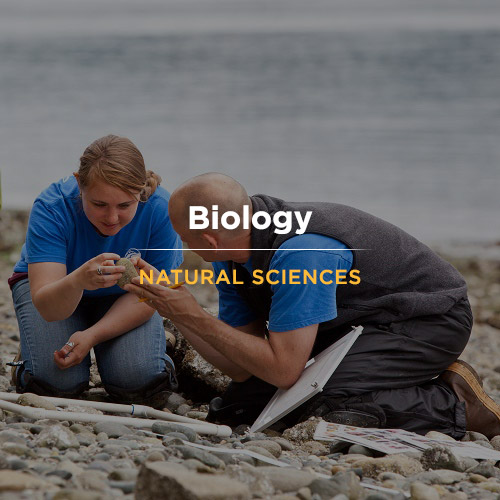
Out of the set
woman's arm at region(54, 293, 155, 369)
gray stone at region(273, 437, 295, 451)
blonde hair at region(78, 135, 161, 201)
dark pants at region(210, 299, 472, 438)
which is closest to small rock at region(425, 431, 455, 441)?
dark pants at region(210, 299, 472, 438)

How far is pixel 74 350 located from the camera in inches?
137

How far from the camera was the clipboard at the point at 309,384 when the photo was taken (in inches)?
122

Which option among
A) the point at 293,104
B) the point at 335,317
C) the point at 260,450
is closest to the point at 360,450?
the point at 260,450

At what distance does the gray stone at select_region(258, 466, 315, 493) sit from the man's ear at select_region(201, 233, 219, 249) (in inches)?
39.2

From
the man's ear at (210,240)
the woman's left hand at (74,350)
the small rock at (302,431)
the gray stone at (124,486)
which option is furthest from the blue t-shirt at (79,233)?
the gray stone at (124,486)

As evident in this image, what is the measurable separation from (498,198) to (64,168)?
7.37m

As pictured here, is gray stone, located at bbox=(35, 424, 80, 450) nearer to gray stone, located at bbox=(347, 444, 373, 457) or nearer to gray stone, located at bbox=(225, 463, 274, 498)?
gray stone, located at bbox=(225, 463, 274, 498)

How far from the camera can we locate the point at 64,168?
14.0 meters

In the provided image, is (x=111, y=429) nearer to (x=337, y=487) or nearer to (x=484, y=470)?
(x=337, y=487)

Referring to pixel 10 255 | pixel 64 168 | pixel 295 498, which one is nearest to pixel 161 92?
pixel 64 168

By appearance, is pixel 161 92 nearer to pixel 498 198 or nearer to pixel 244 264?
pixel 498 198

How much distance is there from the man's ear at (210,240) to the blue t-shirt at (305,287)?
230 mm

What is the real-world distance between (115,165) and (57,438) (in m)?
1.14

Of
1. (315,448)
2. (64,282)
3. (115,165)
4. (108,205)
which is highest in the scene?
(115,165)
